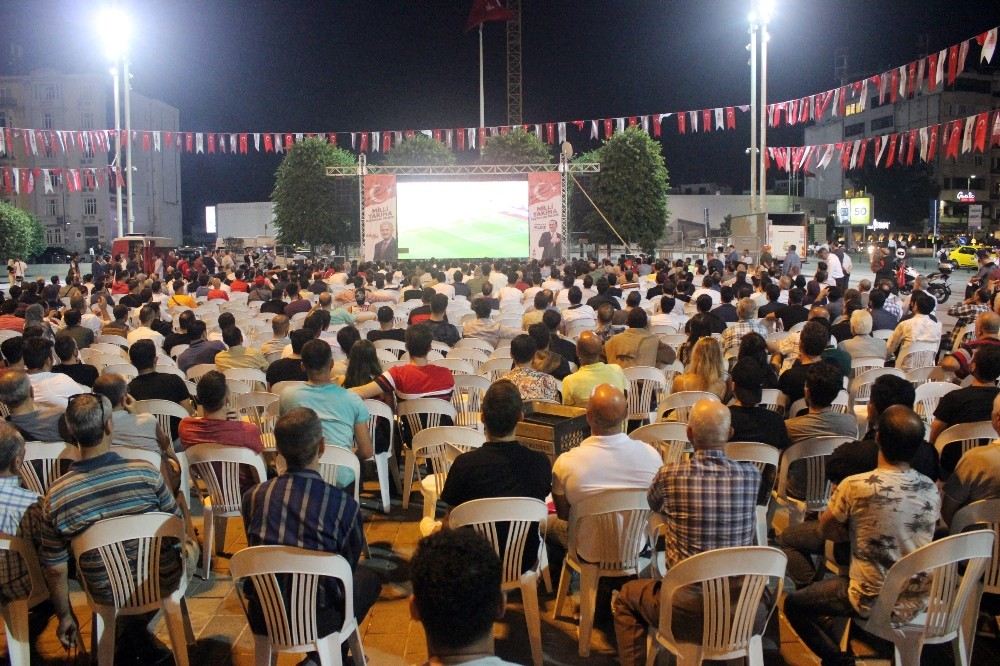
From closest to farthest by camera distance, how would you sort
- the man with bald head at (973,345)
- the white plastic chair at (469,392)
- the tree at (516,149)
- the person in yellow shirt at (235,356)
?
the man with bald head at (973,345), the white plastic chair at (469,392), the person in yellow shirt at (235,356), the tree at (516,149)

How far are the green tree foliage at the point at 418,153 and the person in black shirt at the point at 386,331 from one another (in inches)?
1097

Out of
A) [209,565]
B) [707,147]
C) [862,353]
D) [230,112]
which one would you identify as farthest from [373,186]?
[707,147]

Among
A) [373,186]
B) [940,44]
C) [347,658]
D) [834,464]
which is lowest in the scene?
[347,658]

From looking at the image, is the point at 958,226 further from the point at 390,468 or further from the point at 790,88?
the point at 390,468

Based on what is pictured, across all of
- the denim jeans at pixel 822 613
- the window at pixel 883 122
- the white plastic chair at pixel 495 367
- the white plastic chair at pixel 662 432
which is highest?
the window at pixel 883 122

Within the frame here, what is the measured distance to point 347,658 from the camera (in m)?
3.49

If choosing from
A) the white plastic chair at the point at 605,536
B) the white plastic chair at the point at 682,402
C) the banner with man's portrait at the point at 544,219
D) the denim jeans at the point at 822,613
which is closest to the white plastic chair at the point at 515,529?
the white plastic chair at the point at 605,536

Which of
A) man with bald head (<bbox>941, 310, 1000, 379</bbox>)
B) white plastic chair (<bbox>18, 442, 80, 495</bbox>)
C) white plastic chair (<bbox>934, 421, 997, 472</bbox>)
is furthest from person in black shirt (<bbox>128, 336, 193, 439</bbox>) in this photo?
man with bald head (<bbox>941, 310, 1000, 379</bbox>)

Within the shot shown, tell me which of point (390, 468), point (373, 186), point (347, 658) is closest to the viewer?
point (347, 658)

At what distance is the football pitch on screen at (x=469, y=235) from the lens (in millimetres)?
27438

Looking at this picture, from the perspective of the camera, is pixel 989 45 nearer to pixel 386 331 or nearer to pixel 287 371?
pixel 386 331

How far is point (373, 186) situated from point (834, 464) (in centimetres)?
2435

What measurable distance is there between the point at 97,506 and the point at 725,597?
2.40 meters

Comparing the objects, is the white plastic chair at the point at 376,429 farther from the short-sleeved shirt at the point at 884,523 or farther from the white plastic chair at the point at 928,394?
the white plastic chair at the point at 928,394
